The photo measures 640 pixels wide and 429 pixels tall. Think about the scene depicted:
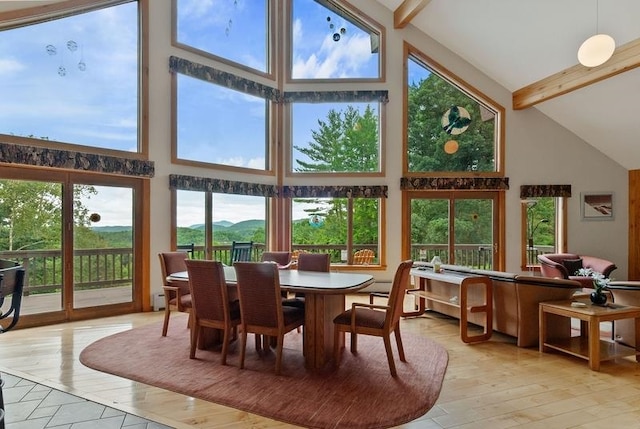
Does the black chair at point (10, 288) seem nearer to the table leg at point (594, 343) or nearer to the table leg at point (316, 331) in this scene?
the table leg at point (316, 331)

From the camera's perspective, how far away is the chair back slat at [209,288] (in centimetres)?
321

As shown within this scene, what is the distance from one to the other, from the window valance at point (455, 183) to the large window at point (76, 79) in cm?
454

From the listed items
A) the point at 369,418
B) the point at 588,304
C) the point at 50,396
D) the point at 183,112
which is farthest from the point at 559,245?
the point at 50,396

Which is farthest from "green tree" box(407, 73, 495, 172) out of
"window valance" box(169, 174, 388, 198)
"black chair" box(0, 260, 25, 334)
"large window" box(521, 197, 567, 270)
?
"black chair" box(0, 260, 25, 334)

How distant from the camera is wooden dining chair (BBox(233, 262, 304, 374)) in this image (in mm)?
2998

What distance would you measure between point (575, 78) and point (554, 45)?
0.60 m

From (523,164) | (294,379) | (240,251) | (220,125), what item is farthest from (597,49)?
(240,251)

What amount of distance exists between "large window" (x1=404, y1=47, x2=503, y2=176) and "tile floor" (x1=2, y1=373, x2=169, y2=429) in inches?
231

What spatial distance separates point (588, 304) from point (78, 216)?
5867mm

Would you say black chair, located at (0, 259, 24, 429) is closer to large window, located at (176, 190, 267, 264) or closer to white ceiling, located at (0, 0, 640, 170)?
large window, located at (176, 190, 267, 264)

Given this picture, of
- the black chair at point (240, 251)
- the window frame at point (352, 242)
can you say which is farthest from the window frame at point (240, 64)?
the black chair at point (240, 251)

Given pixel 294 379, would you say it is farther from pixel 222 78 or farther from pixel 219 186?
pixel 222 78

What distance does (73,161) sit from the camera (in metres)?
4.56

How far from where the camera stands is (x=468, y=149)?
280 inches
